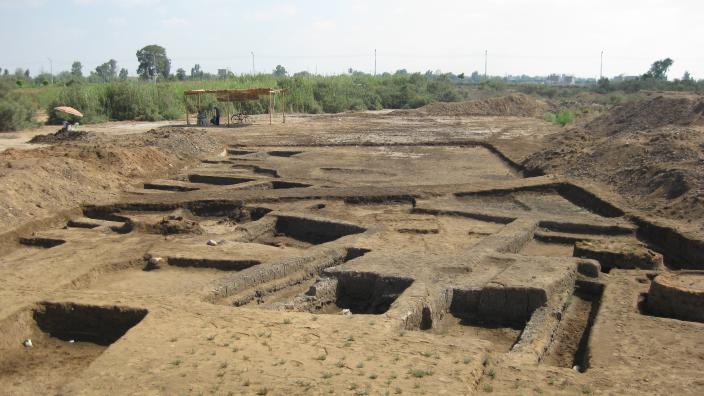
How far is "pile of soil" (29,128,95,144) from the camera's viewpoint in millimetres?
17195

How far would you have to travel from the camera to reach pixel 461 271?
7188 mm

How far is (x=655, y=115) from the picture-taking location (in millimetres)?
17734

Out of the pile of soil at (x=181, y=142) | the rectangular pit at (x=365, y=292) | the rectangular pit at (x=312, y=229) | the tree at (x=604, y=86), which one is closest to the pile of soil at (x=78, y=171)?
the pile of soil at (x=181, y=142)

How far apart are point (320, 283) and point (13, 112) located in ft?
57.7

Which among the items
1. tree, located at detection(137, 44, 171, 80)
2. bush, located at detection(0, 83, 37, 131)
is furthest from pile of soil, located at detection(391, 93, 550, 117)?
tree, located at detection(137, 44, 171, 80)

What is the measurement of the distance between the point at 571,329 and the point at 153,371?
3.82m

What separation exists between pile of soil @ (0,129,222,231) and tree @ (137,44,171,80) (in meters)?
45.0

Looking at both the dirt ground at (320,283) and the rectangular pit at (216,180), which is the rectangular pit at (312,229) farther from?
the rectangular pit at (216,180)

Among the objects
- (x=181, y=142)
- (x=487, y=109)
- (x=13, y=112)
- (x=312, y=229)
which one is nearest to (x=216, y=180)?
(x=181, y=142)

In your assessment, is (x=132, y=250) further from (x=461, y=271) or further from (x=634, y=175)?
(x=634, y=175)

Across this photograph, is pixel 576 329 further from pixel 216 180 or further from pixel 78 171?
pixel 78 171

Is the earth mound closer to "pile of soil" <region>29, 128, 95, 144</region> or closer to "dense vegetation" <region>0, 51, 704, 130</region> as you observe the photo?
"dense vegetation" <region>0, 51, 704, 130</region>

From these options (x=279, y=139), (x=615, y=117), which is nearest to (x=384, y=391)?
(x=279, y=139)

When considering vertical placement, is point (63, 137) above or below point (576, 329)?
above
